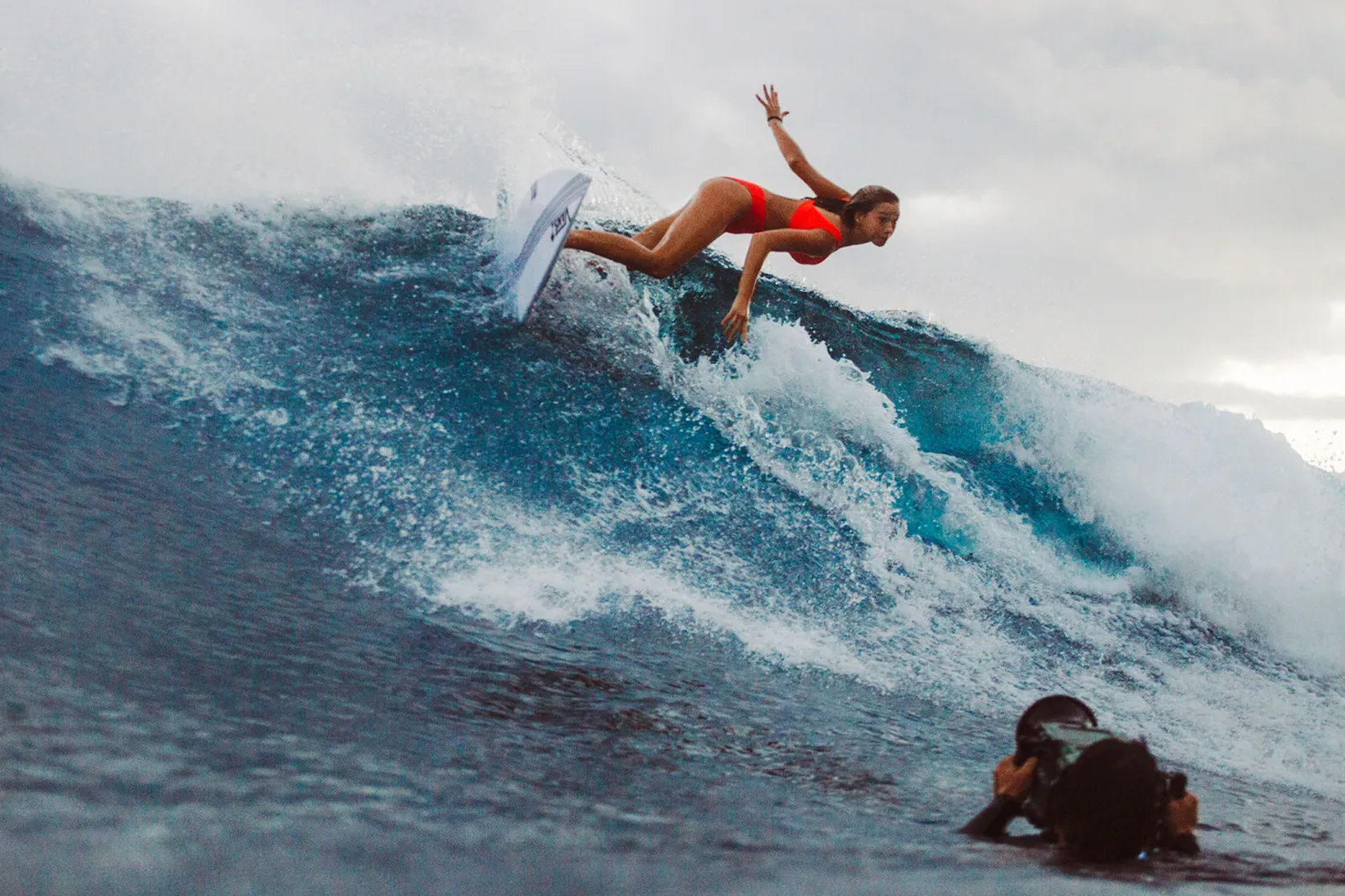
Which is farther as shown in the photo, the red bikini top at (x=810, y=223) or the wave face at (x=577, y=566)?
the red bikini top at (x=810, y=223)

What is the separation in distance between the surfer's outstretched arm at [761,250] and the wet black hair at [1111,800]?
127 inches

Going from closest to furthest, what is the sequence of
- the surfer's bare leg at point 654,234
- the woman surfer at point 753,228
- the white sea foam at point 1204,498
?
the woman surfer at point 753,228 → the surfer's bare leg at point 654,234 → the white sea foam at point 1204,498

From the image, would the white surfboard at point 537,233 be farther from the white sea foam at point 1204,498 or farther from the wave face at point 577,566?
the white sea foam at point 1204,498

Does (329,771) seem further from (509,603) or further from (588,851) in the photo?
(509,603)

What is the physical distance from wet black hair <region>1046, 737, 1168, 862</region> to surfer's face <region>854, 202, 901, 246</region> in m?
3.82

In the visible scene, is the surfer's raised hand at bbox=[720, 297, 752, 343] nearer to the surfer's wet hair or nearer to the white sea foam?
the surfer's wet hair

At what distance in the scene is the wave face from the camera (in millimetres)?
1501

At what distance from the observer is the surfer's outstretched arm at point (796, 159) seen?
5.11 meters

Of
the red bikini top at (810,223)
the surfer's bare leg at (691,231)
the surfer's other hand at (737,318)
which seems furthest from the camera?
the red bikini top at (810,223)

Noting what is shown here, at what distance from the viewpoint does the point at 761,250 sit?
4656 millimetres

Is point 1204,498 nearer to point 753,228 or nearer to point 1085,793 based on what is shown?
point 753,228

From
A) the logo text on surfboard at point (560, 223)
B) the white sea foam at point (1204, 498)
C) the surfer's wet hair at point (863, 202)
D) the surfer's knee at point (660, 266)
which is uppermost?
the surfer's wet hair at point (863, 202)

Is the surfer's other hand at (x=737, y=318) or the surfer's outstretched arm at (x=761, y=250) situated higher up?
the surfer's outstretched arm at (x=761, y=250)

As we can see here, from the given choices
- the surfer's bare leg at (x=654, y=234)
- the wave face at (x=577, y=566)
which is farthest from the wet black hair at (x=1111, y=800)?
the surfer's bare leg at (x=654, y=234)
